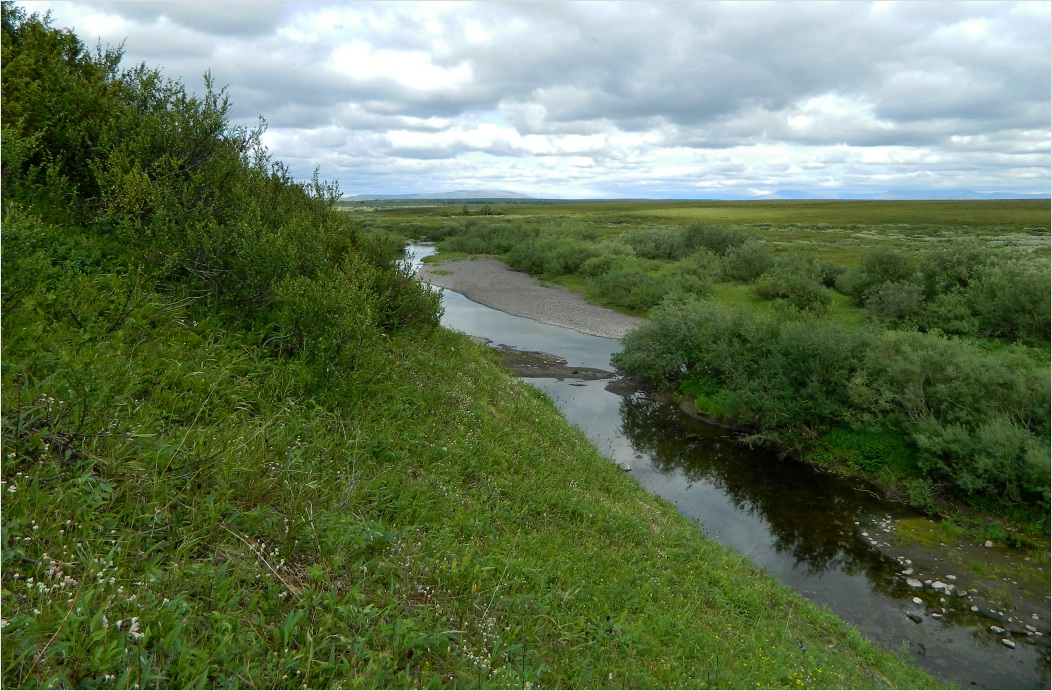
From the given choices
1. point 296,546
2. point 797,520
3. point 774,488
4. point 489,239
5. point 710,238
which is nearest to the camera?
point 296,546

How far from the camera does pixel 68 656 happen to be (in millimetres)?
3553

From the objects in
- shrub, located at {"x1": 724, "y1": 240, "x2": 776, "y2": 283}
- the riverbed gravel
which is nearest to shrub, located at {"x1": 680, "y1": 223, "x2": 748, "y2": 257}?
shrub, located at {"x1": 724, "y1": 240, "x2": 776, "y2": 283}

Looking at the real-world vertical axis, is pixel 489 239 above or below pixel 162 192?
below

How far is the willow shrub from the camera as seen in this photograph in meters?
16.8

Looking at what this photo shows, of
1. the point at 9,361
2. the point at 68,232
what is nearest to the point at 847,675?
the point at 9,361

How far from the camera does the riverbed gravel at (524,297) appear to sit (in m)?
42.5

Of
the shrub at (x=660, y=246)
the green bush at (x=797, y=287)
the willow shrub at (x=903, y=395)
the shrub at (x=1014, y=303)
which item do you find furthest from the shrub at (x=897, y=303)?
the shrub at (x=660, y=246)

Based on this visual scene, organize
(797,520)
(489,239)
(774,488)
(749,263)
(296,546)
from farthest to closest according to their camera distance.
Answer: (489,239) → (749,263) → (774,488) → (797,520) → (296,546)

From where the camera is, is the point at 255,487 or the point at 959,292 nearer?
the point at 255,487

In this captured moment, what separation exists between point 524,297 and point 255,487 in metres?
46.2

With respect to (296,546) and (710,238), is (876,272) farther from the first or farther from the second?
(296,546)

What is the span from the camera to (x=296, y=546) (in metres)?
5.41

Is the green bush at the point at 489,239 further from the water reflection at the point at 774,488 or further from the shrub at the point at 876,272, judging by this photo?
the water reflection at the point at 774,488

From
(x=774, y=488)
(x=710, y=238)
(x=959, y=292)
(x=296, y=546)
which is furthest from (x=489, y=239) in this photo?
(x=296, y=546)
